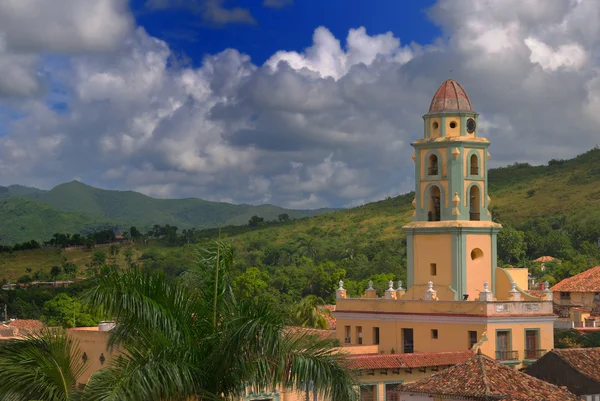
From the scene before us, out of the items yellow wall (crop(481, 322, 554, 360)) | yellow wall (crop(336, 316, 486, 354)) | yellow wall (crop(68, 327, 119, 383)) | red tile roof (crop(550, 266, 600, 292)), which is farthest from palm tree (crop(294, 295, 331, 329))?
yellow wall (crop(68, 327, 119, 383))

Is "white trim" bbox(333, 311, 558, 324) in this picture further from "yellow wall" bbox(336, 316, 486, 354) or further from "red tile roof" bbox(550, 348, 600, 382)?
"red tile roof" bbox(550, 348, 600, 382)

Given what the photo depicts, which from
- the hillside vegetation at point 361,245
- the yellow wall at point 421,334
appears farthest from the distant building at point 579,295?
the yellow wall at point 421,334

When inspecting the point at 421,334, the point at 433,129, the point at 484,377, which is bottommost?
the point at 484,377

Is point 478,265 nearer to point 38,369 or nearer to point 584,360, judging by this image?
point 584,360

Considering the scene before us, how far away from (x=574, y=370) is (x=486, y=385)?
22.2ft

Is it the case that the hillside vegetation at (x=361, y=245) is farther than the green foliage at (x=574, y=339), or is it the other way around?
the hillside vegetation at (x=361, y=245)

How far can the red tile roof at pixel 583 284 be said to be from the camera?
63.2 metres

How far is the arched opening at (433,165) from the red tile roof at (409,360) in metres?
8.37

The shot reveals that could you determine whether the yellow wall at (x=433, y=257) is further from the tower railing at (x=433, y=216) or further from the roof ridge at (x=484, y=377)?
the roof ridge at (x=484, y=377)

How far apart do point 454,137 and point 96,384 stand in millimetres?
26643

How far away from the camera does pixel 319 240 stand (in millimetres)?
125312

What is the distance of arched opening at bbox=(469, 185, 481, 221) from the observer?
4150 centimetres

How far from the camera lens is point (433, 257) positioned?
4100cm

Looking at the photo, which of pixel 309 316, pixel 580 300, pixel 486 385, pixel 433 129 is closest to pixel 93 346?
pixel 486 385
